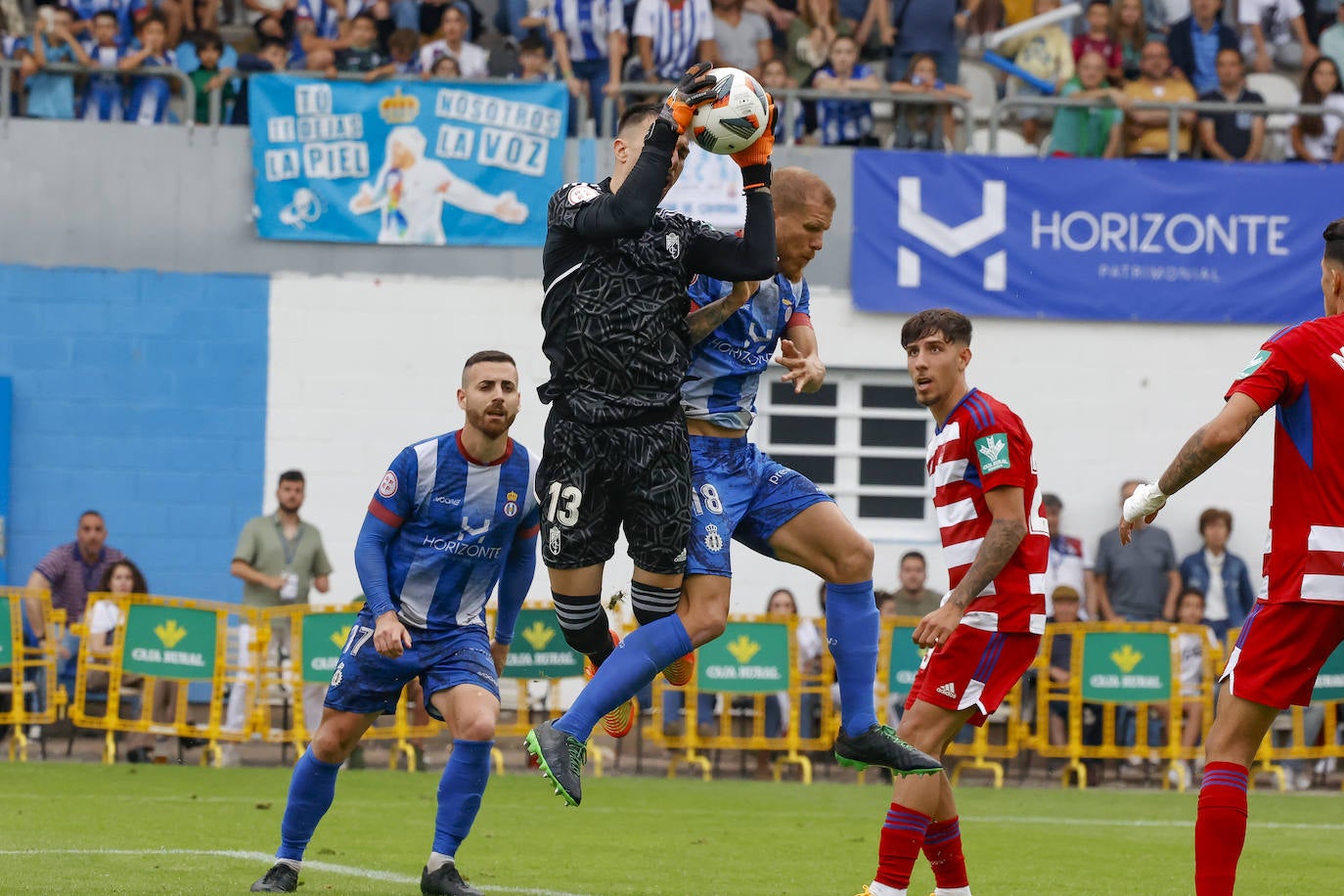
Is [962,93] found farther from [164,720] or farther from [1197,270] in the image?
[164,720]

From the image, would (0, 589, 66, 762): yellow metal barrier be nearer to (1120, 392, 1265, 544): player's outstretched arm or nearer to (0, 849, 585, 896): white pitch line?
(0, 849, 585, 896): white pitch line

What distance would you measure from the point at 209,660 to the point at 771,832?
210 inches

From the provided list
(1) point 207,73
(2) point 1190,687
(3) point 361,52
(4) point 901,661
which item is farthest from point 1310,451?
(1) point 207,73

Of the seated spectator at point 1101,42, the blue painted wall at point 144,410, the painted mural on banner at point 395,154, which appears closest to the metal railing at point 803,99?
the painted mural on banner at point 395,154

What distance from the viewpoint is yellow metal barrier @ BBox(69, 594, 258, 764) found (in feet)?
47.1

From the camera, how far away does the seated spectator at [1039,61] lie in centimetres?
1806

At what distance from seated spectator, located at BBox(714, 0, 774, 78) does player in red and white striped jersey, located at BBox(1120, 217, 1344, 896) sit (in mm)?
11776

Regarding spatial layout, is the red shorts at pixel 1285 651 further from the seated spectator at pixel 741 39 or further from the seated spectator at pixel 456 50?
the seated spectator at pixel 456 50

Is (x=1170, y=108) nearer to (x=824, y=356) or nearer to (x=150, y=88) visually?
(x=824, y=356)

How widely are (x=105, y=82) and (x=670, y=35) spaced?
499 centimetres

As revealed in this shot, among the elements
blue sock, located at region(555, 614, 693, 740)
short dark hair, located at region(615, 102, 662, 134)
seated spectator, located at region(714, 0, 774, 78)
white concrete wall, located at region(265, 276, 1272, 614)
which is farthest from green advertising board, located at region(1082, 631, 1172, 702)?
short dark hair, located at region(615, 102, 662, 134)

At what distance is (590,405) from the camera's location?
6.63m

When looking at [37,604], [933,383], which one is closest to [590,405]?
[933,383]

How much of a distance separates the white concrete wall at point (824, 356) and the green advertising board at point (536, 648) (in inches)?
83.4
